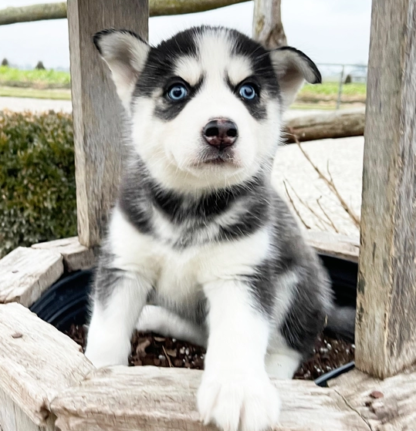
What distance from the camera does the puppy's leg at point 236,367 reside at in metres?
1.18

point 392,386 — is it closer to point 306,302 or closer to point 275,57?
point 306,302

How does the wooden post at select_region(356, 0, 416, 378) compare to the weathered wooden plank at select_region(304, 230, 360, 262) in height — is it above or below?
above

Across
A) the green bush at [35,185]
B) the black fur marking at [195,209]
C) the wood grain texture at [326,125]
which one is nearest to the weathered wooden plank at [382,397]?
the black fur marking at [195,209]

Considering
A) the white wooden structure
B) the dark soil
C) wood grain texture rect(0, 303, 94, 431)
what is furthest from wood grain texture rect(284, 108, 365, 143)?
wood grain texture rect(0, 303, 94, 431)

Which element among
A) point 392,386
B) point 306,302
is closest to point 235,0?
point 306,302

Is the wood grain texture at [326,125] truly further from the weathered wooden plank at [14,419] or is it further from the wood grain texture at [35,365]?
the weathered wooden plank at [14,419]

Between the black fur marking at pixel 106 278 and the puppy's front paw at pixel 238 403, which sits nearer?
the puppy's front paw at pixel 238 403

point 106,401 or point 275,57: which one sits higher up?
point 275,57

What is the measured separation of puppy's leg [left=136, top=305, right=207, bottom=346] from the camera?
2162 millimetres

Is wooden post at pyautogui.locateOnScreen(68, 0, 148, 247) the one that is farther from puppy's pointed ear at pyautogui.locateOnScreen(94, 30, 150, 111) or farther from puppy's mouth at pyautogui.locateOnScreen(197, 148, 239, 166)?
puppy's mouth at pyautogui.locateOnScreen(197, 148, 239, 166)

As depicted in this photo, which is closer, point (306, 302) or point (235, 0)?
point (306, 302)

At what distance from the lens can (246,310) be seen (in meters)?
1.54

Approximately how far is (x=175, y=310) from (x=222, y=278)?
33cm

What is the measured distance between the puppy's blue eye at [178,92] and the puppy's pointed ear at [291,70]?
391 mm
